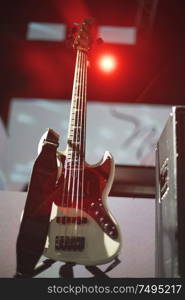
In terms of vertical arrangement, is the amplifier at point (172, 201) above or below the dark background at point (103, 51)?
below

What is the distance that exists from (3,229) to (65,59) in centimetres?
184

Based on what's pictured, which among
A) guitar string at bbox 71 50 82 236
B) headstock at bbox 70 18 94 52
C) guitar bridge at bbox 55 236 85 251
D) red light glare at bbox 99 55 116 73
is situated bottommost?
guitar bridge at bbox 55 236 85 251

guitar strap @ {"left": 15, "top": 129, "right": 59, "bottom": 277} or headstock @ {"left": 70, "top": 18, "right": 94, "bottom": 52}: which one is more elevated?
headstock @ {"left": 70, "top": 18, "right": 94, "bottom": 52}

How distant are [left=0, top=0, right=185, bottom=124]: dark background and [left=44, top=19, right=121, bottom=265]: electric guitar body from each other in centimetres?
146

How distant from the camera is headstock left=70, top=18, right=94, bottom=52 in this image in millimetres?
1354

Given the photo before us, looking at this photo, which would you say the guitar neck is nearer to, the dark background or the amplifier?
the amplifier

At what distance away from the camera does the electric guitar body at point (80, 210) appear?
0.83 metres

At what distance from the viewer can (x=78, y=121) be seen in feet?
3.59

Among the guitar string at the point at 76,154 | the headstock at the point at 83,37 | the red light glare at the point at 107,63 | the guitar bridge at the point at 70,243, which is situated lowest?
the guitar bridge at the point at 70,243

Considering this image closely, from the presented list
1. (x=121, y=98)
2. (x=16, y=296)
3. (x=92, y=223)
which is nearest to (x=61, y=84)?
(x=121, y=98)


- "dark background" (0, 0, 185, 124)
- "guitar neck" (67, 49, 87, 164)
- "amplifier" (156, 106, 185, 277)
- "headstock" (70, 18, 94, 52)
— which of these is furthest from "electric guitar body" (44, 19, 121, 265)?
"dark background" (0, 0, 185, 124)

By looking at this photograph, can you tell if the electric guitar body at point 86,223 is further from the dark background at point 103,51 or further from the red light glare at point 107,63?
the red light glare at point 107,63

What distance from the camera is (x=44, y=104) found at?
8.45ft

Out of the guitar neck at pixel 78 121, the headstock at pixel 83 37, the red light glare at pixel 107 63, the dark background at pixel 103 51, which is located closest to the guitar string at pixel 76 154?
the guitar neck at pixel 78 121
